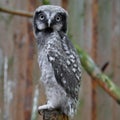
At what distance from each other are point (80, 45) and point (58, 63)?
3.97 ft

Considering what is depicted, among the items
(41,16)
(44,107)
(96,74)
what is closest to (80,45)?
(96,74)

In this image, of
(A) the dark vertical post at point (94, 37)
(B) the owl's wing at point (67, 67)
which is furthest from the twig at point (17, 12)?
(B) the owl's wing at point (67, 67)

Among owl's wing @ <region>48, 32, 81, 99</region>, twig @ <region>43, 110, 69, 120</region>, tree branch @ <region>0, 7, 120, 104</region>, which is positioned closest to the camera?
twig @ <region>43, 110, 69, 120</region>

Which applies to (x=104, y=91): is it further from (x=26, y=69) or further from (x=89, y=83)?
(x=26, y=69)

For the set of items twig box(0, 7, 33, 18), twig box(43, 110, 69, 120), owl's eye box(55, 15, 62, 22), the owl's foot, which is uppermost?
owl's eye box(55, 15, 62, 22)

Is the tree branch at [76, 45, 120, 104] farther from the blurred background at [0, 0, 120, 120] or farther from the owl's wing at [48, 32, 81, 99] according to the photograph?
the owl's wing at [48, 32, 81, 99]

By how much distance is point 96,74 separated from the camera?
4.91m

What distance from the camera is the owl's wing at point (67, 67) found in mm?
4109

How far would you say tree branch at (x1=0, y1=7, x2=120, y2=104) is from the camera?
483 cm

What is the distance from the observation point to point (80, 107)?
534 cm

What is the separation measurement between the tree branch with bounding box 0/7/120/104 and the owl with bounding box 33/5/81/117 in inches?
25.0

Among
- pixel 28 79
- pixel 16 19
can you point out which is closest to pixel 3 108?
pixel 28 79

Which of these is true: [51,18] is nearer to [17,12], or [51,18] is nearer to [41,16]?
[41,16]

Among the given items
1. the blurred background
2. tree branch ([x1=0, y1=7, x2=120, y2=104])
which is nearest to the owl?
tree branch ([x1=0, y1=7, x2=120, y2=104])
